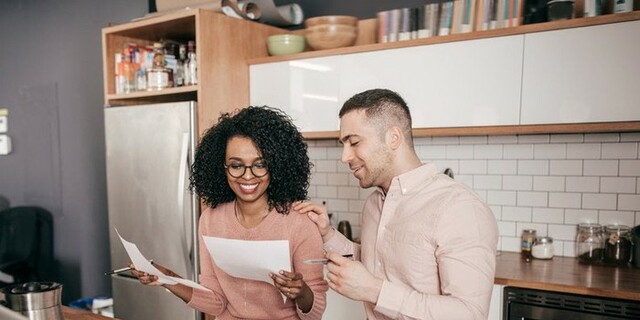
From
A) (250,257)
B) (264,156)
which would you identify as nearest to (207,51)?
(264,156)

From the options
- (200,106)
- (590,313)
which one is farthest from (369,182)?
(200,106)

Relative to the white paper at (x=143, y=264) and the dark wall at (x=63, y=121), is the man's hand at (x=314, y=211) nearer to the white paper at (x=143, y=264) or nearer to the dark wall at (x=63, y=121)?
the white paper at (x=143, y=264)

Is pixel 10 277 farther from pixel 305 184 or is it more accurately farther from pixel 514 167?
pixel 514 167

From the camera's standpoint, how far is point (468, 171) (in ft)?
9.78

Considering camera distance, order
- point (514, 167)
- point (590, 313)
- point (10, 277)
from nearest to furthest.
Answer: point (590, 313) → point (514, 167) → point (10, 277)

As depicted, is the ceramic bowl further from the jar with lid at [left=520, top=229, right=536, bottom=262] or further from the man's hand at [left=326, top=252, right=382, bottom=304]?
the man's hand at [left=326, top=252, right=382, bottom=304]

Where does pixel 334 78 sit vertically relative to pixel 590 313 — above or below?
above

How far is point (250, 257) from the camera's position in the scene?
1.46 metres

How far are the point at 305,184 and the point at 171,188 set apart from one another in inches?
54.7

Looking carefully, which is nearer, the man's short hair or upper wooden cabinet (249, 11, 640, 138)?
the man's short hair

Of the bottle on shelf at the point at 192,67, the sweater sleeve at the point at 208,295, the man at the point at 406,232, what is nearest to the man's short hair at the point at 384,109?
the man at the point at 406,232

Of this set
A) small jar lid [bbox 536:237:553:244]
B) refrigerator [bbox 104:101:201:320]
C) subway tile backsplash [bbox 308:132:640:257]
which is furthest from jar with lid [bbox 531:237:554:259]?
refrigerator [bbox 104:101:201:320]

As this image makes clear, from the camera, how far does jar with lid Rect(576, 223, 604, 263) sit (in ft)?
8.57

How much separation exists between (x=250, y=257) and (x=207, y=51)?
186 cm
